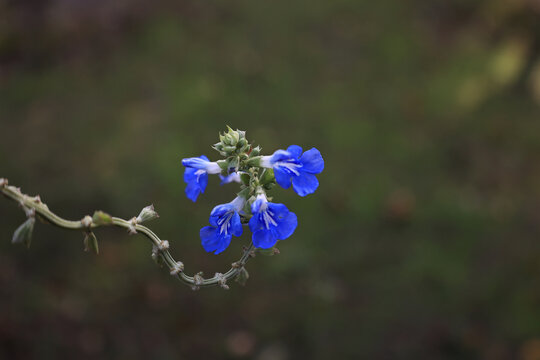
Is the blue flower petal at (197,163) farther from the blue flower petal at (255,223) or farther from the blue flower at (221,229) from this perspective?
the blue flower petal at (255,223)

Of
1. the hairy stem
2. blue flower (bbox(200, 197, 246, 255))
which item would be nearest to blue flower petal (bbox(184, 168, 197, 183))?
blue flower (bbox(200, 197, 246, 255))

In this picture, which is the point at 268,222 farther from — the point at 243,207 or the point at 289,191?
the point at 289,191

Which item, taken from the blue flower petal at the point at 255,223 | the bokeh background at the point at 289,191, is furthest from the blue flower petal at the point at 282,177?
the bokeh background at the point at 289,191

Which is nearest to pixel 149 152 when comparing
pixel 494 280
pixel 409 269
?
pixel 409 269

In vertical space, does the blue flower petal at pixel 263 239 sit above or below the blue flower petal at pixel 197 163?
below

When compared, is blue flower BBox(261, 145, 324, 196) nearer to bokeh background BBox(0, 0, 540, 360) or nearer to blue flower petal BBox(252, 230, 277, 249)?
blue flower petal BBox(252, 230, 277, 249)

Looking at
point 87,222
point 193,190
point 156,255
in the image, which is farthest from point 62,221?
point 193,190

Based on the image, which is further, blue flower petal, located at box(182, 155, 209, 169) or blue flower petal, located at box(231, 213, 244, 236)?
blue flower petal, located at box(182, 155, 209, 169)

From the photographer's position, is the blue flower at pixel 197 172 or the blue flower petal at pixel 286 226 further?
the blue flower at pixel 197 172
